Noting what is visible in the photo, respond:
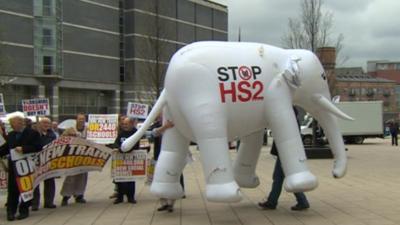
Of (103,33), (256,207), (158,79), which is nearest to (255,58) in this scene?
(256,207)

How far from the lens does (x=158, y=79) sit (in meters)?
26.9

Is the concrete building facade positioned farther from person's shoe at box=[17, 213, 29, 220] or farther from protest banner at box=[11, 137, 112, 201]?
person's shoe at box=[17, 213, 29, 220]

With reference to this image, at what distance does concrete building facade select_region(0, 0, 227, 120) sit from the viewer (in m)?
59.9

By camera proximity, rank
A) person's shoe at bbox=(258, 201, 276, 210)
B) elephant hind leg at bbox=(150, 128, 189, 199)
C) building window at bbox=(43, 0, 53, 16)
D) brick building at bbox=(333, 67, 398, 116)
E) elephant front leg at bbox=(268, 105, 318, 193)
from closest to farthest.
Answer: elephant front leg at bbox=(268, 105, 318, 193), elephant hind leg at bbox=(150, 128, 189, 199), person's shoe at bbox=(258, 201, 276, 210), building window at bbox=(43, 0, 53, 16), brick building at bbox=(333, 67, 398, 116)

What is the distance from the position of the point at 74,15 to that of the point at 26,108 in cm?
5202

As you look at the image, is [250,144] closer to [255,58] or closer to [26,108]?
[255,58]

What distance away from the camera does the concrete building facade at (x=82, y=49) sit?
5991cm

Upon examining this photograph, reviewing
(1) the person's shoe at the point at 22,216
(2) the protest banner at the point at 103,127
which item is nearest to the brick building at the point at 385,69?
(2) the protest banner at the point at 103,127

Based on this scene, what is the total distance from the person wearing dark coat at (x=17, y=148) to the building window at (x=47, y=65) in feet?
178

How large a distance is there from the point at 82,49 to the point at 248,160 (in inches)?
2342

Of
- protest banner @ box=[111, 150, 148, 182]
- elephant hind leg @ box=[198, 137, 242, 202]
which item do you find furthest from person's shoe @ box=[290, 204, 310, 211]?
protest banner @ box=[111, 150, 148, 182]

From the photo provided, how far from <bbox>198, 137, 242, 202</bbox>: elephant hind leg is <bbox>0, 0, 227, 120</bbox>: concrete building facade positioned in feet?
147

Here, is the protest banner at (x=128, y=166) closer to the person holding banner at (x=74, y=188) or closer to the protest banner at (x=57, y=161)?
the protest banner at (x=57, y=161)

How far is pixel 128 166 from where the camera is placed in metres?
11.4
